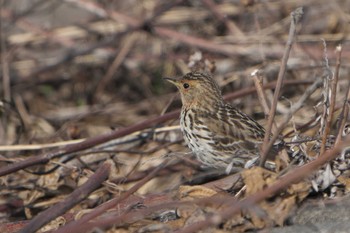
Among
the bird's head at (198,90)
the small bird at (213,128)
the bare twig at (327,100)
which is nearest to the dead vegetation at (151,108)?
the bare twig at (327,100)

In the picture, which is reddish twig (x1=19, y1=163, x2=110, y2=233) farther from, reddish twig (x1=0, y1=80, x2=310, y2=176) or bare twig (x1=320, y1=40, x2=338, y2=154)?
bare twig (x1=320, y1=40, x2=338, y2=154)

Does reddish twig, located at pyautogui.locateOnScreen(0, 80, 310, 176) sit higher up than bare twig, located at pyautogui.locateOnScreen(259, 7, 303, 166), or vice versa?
bare twig, located at pyautogui.locateOnScreen(259, 7, 303, 166)

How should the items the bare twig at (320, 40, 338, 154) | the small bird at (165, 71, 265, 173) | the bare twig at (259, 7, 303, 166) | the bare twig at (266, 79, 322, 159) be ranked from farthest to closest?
1. the small bird at (165, 71, 265, 173)
2. the bare twig at (320, 40, 338, 154)
3. the bare twig at (259, 7, 303, 166)
4. the bare twig at (266, 79, 322, 159)

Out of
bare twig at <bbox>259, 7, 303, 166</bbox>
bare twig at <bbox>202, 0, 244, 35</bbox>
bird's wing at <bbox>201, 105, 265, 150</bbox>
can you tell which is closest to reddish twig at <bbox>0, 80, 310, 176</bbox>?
bird's wing at <bbox>201, 105, 265, 150</bbox>

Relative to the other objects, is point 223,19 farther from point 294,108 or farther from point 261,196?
point 261,196

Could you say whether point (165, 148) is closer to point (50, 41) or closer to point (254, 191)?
point (254, 191)

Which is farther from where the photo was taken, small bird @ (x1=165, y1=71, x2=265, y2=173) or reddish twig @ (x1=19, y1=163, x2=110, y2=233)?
small bird @ (x1=165, y1=71, x2=265, y2=173)

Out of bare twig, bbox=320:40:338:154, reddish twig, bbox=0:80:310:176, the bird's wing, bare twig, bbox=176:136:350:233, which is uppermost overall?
bare twig, bbox=320:40:338:154

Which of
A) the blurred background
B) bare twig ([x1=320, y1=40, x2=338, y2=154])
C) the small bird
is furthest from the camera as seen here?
the blurred background
